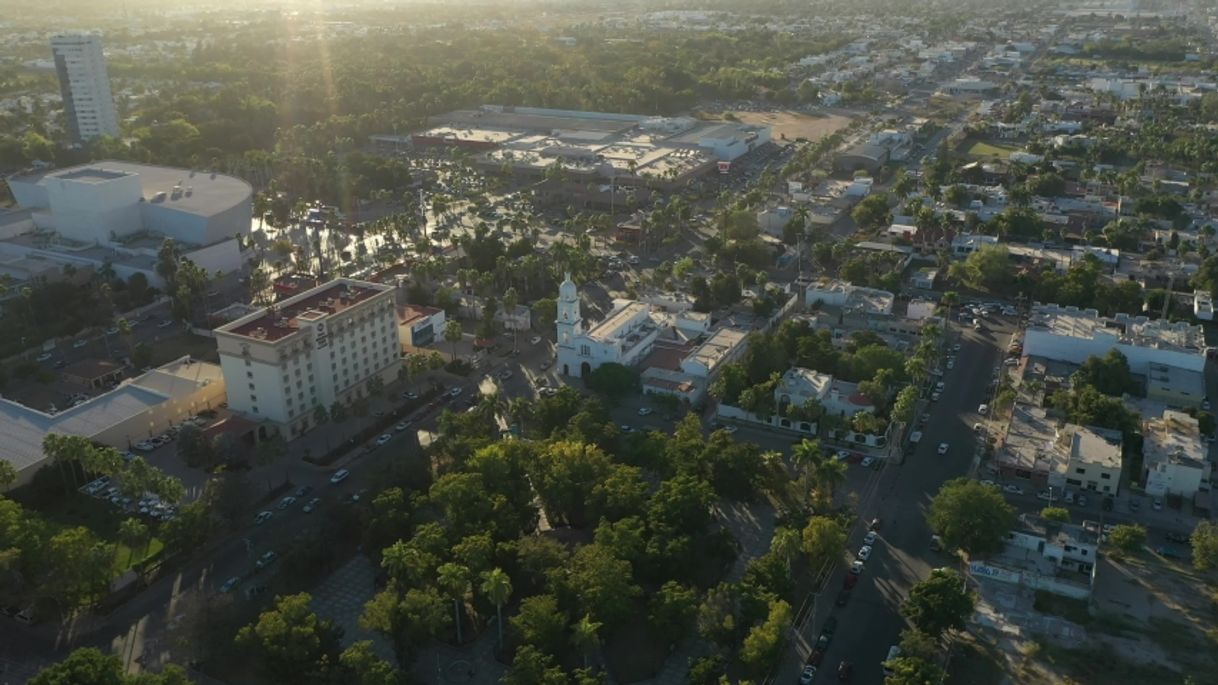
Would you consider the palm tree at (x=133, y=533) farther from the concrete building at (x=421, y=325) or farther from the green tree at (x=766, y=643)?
the green tree at (x=766, y=643)

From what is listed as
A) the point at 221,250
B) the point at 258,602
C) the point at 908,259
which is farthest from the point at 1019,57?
the point at 258,602

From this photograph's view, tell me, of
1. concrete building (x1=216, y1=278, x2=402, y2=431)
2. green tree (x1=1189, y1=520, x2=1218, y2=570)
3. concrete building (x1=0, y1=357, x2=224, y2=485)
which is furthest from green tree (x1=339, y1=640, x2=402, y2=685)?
green tree (x1=1189, y1=520, x2=1218, y2=570)

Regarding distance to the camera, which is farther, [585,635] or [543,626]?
[543,626]

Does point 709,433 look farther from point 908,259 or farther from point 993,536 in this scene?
point 908,259

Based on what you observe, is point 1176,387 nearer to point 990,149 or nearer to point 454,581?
point 454,581

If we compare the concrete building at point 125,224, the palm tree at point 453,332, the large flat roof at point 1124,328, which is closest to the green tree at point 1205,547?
the large flat roof at point 1124,328

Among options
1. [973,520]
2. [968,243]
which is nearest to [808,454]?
[973,520]
